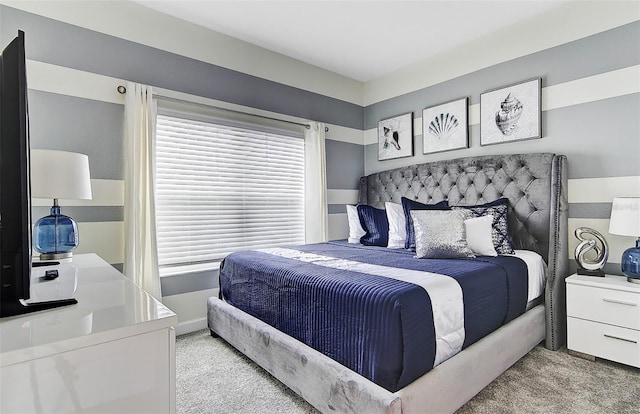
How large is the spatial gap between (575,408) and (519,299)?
2.08ft

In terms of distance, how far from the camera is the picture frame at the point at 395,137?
147 inches

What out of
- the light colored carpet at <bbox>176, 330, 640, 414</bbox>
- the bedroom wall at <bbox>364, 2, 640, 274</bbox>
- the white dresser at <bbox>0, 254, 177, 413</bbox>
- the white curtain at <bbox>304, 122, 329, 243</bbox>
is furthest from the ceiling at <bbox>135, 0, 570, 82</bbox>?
the light colored carpet at <bbox>176, 330, 640, 414</bbox>

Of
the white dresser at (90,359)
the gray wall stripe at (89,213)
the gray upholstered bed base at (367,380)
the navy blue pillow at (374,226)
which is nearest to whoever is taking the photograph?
the white dresser at (90,359)

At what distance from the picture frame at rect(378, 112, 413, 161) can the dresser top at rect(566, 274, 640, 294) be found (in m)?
1.98

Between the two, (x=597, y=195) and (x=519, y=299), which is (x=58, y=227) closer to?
(x=519, y=299)

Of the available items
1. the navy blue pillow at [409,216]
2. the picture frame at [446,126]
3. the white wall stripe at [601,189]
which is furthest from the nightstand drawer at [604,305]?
the picture frame at [446,126]

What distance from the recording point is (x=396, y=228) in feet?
10.0

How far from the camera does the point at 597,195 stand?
2441mm

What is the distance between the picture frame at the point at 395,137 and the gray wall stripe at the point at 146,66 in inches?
31.5

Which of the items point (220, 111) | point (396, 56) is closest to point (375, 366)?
point (220, 111)

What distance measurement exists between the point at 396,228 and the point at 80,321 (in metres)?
2.63

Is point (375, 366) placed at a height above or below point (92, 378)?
below

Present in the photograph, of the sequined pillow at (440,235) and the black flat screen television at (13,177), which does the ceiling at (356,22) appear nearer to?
the sequined pillow at (440,235)

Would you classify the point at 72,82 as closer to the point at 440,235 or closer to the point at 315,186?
the point at 315,186
